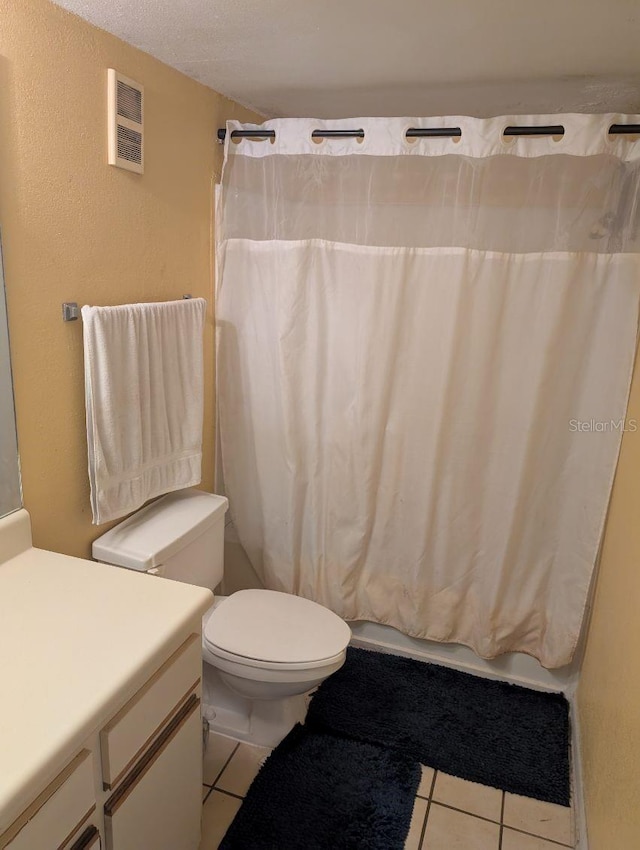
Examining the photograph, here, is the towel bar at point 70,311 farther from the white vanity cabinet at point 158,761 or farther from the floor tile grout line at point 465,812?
the floor tile grout line at point 465,812

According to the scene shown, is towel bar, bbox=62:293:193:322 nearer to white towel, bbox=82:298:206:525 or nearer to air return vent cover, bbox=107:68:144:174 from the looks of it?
white towel, bbox=82:298:206:525

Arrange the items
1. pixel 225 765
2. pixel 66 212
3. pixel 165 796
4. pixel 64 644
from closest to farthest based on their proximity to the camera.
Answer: pixel 64 644 → pixel 165 796 → pixel 66 212 → pixel 225 765

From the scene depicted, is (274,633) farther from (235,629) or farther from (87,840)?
(87,840)

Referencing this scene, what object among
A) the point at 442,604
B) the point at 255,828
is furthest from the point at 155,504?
the point at 442,604

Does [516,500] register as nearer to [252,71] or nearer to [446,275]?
[446,275]

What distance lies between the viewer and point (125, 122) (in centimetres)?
155

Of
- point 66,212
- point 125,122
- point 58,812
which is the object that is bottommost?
point 58,812

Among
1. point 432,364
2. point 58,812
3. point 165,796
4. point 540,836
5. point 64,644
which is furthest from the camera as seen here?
point 432,364

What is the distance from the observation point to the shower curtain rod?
1621 millimetres

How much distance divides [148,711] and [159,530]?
67 centimetres

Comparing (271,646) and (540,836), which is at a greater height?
(271,646)

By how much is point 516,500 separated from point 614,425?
401mm

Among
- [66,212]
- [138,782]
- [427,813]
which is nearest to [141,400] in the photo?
[66,212]

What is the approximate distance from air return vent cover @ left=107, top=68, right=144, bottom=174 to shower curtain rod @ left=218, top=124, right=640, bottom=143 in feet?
1.41
